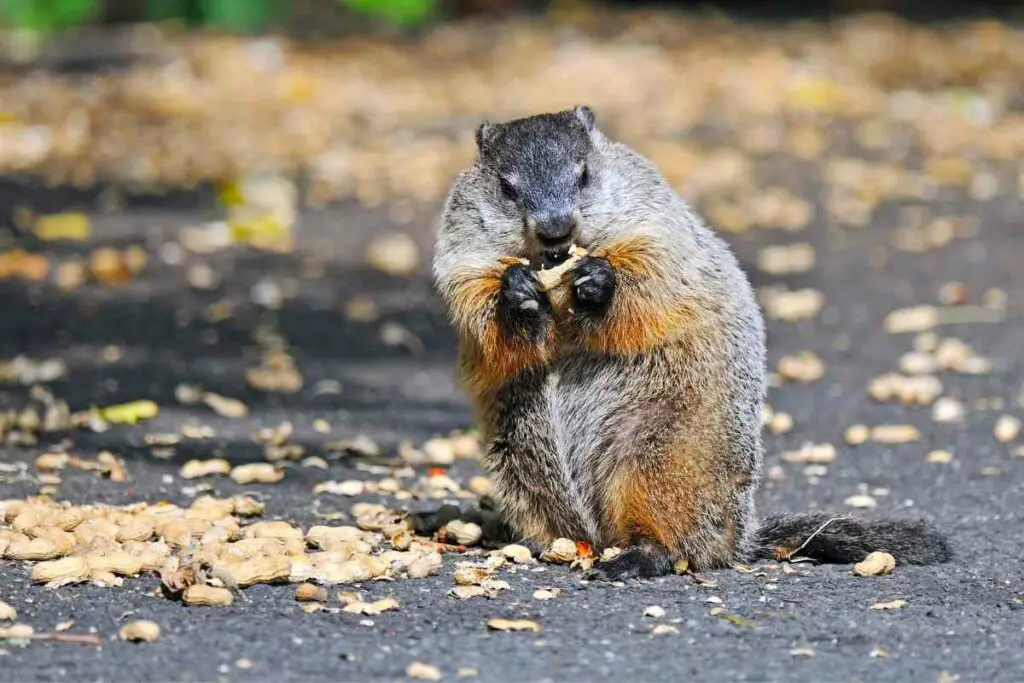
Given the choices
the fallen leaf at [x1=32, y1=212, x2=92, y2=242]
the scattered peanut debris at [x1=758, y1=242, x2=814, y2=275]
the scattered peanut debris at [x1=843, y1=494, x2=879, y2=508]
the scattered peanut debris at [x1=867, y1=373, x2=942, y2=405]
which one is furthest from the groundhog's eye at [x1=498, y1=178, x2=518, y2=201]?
the fallen leaf at [x1=32, y1=212, x2=92, y2=242]

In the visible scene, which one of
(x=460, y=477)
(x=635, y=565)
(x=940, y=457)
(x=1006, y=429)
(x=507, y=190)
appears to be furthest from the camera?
(x=1006, y=429)

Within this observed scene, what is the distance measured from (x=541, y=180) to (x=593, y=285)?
0.45 meters

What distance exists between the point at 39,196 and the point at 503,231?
317 inches

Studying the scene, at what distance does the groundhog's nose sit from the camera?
5391mm

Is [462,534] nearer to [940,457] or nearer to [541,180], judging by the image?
[541,180]

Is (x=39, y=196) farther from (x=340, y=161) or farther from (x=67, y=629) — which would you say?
(x=67, y=629)

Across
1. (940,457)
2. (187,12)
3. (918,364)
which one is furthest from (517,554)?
(187,12)

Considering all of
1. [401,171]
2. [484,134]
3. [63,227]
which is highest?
[484,134]

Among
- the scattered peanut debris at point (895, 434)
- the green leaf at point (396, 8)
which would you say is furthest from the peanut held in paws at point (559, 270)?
the green leaf at point (396, 8)

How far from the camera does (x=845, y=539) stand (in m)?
5.52

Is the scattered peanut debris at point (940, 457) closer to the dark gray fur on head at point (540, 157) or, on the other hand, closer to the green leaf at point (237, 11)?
the dark gray fur on head at point (540, 157)

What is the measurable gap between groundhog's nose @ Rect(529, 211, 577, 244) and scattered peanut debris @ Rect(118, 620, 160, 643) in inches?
70.5

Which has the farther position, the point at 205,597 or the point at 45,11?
the point at 45,11

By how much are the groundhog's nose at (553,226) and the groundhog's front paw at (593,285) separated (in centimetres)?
12
